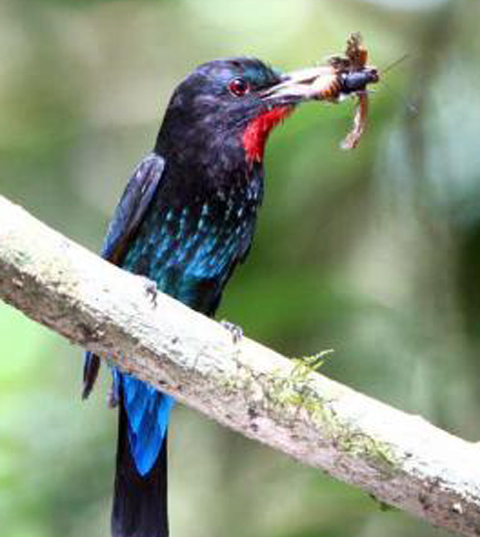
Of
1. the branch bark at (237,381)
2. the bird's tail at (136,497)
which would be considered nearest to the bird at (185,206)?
the bird's tail at (136,497)

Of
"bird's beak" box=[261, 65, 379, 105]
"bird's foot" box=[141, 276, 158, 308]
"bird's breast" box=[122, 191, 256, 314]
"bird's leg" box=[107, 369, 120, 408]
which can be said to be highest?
"bird's beak" box=[261, 65, 379, 105]

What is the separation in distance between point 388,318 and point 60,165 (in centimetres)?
168

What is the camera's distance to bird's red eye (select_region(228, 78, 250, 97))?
14.2ft

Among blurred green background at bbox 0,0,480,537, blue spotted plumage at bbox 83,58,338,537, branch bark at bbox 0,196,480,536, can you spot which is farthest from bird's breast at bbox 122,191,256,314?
branch bark at bbox 0,196,480,536

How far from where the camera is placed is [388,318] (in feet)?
14.5

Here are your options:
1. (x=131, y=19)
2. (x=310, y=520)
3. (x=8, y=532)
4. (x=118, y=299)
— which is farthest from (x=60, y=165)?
(x=118, y=299)

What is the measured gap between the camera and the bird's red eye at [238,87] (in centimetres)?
434

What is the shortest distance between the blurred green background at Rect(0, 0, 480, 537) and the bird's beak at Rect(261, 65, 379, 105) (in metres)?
0.31

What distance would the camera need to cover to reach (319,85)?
13.8 ft

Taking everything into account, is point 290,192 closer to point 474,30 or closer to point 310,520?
point 474,30

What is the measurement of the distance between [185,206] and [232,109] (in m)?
0.35

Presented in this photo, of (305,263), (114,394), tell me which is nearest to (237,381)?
(114,394)

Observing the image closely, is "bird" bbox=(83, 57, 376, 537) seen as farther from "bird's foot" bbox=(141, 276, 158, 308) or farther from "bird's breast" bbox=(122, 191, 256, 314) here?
"bird's foot" bbox=(141, 276, 158, 308)

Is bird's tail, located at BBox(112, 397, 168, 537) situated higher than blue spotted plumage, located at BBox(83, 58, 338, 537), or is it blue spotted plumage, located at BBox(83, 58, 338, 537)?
blue spotted plumage, located at BBox(83, 58, 338, 537)
